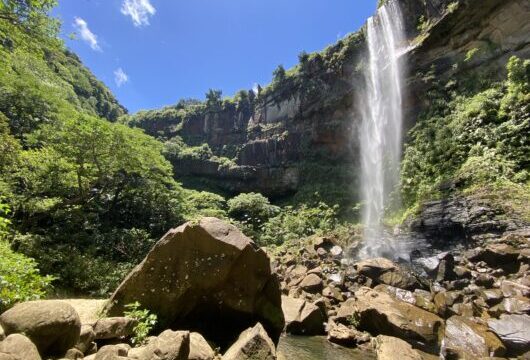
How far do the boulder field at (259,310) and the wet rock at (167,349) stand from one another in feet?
0.05

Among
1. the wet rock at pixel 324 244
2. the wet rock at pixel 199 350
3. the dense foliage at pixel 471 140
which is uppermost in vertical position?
the dense foliage at pixel 471 140

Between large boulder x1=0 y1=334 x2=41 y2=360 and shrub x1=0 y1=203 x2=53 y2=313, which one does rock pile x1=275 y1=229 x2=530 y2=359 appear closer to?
shrub x1=0 y1=203 x2=53 y2=313

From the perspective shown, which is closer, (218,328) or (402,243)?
(218,328)

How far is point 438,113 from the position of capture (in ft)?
83.6

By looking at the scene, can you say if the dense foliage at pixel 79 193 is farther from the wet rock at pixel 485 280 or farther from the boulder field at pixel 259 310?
the wet rock at pixel 485 280

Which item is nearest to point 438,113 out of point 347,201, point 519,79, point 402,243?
point 519,79

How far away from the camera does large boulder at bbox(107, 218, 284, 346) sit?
7.34m

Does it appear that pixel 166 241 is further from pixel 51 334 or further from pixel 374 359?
pixel 374 359

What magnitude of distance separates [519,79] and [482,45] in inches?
240

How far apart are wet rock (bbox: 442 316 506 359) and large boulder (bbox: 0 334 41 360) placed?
8062mm

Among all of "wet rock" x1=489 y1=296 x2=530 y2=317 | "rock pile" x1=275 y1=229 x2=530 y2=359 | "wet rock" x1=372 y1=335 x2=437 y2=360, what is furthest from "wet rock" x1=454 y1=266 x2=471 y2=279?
"wet rock" x1=372 y1=335 x2=437 y2=360

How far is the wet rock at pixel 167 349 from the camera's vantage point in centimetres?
492

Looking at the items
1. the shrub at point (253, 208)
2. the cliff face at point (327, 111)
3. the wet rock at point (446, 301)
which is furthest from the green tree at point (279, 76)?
the wet rock at point (446, 301)

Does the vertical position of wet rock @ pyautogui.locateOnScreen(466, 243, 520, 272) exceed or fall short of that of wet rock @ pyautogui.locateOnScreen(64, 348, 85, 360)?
it exceeds it
